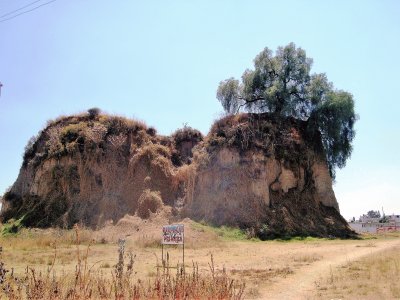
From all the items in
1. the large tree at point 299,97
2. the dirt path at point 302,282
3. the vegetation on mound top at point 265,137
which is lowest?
the dirt path at point 302,282

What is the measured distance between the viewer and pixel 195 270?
13.6 meters

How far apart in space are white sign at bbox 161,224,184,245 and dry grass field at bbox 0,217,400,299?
2.93ft

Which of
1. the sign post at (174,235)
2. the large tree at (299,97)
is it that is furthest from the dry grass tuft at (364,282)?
the large tree at (299,97)

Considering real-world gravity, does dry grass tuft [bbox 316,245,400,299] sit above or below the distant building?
below

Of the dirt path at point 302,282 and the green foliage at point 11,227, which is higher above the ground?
the green foliage at point 11,227

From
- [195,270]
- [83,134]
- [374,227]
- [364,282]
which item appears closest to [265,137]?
[83,134]

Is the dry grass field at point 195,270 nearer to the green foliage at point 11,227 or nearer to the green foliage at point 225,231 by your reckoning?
the green foliage at point 225,231

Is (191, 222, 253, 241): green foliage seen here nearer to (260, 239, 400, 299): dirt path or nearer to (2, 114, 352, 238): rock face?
(2, 114, 352, 238): rock face

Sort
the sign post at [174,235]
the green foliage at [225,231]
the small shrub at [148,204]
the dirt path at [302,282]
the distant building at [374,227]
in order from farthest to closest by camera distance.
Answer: the distant building at [374,227], the small shrub at [148,204], the green foliage at [225,231], the sign post at [174,235], the dirt path at [302,282]

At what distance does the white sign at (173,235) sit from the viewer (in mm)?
14328

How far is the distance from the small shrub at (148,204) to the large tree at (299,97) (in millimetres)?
11105

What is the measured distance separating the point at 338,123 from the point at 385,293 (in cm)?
2695

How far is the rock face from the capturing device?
33.2 m

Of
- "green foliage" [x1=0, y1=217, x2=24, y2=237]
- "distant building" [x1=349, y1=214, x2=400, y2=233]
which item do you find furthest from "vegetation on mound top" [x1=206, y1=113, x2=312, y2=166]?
"green foliage" [x1=0, y1=217, x2=24, y2=237]
